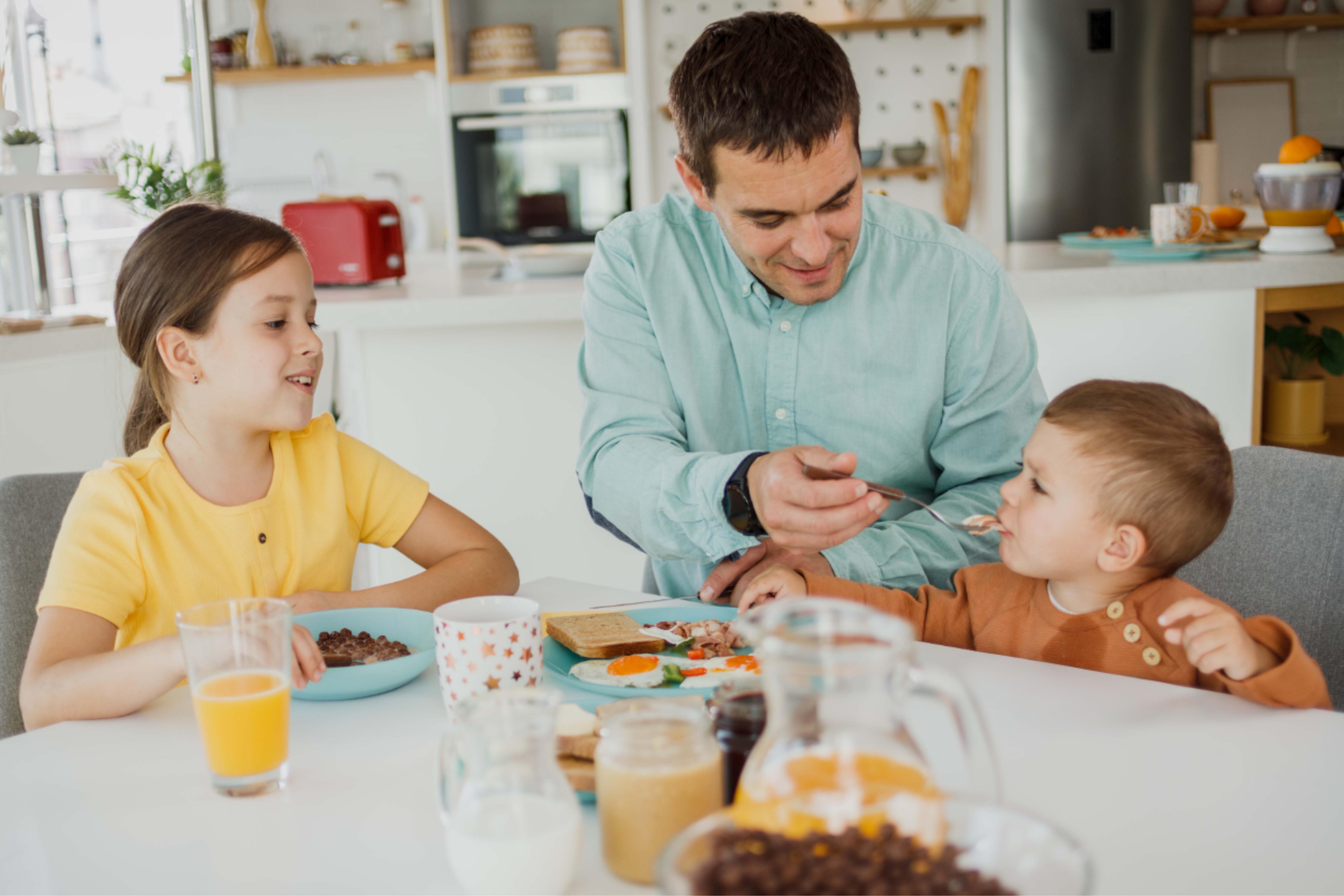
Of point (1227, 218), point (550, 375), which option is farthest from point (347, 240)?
point (1227, 218)

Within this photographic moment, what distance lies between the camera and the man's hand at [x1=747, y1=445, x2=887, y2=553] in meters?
1.11

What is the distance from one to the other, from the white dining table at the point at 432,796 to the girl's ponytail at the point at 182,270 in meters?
0.51

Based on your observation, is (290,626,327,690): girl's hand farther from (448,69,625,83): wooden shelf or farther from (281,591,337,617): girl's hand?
(448,69,625,83): wooden shelf

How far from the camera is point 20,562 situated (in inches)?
52.9

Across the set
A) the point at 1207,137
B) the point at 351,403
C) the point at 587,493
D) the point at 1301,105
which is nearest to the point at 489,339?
the point at 351,403

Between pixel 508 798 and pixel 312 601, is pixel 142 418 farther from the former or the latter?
pixel 508 798

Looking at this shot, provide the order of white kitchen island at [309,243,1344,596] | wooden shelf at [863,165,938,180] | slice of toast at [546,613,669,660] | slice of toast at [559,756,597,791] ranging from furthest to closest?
wooden shelf at [863,165,938,180], white kitchen island at [309,243,1344,596], slice of toast at [546,613,669,660], slice of toast at [559,756,597,791]

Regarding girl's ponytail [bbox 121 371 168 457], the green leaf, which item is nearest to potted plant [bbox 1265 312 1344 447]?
the green leaf

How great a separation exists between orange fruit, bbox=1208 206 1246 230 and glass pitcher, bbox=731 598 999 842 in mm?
3002

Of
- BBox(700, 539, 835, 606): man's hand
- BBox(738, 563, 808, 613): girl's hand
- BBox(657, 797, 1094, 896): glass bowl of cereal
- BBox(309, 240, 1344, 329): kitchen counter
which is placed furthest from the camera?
BBox(309, 240, 1344, 329): kitchen counter

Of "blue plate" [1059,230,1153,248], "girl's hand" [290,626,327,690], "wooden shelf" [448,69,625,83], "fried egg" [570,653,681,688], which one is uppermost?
"wooden shelf" [448,69,625,83]

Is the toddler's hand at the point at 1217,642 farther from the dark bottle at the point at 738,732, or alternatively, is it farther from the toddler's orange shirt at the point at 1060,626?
the dark bottle at the point at 738,732

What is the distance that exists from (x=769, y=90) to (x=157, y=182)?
199 centimetres

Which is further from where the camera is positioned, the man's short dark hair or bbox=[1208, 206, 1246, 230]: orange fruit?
bbox=[1208, 206, 1246, 230]: orange fruit
